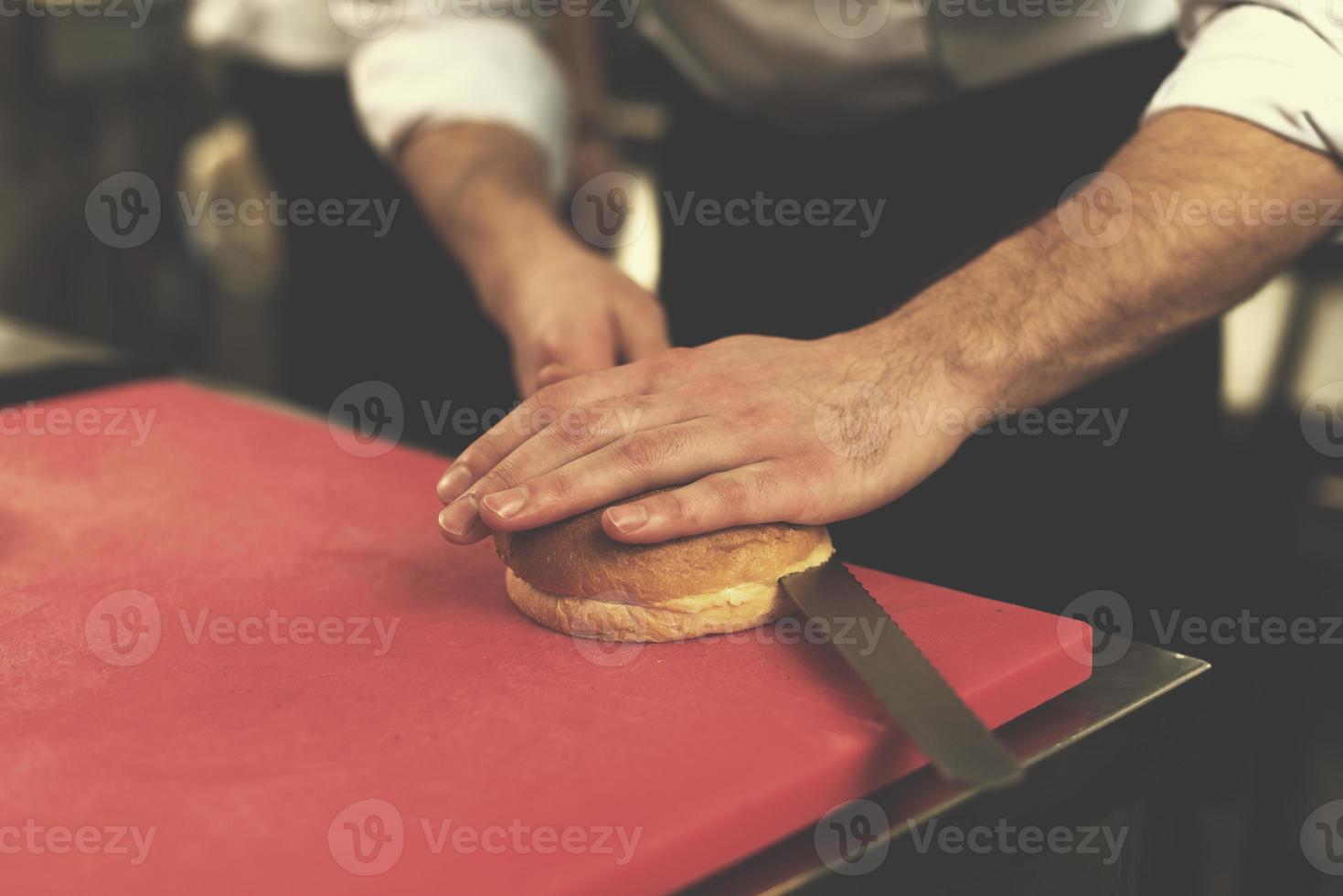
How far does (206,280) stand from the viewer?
11.6 ft

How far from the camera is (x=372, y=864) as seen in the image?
533mm

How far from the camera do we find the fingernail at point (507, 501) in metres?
0.76

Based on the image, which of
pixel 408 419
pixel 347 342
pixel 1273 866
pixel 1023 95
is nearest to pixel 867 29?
pixel 1023 95

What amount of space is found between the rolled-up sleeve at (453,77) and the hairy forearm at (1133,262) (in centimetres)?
75

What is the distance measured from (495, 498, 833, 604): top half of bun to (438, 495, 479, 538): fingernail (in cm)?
4

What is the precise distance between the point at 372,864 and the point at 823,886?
0.19 m

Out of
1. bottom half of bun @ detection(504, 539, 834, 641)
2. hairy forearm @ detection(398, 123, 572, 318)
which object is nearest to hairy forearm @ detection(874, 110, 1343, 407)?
bottom half of bun @ detection(504, 539, 834, 641)

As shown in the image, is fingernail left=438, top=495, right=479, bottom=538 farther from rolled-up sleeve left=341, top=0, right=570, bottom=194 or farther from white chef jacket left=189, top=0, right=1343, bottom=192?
rolled-up sleeve left=341, top=0, right=570, bottom=194

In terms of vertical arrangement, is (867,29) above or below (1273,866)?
above

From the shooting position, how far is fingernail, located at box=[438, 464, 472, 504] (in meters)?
0.83

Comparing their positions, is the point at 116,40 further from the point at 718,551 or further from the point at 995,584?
the point at 718,551

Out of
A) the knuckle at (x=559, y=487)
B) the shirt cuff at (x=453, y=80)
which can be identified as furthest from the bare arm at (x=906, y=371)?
the shirt cuff at (x=453, y=80)

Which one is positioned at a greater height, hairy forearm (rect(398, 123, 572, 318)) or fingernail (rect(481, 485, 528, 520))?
fingernail (rect(481, 485, 528, 520))

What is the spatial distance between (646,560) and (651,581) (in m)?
0.01
